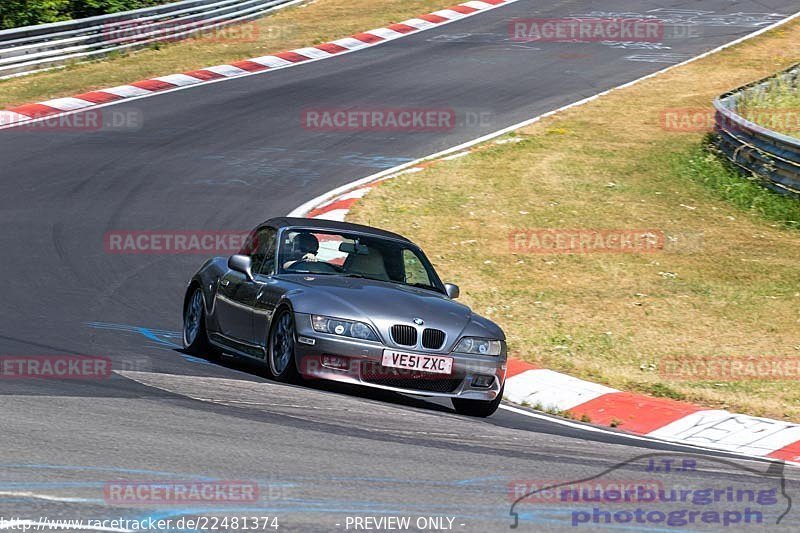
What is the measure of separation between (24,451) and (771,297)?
9.81 m

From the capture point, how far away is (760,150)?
18.9 m

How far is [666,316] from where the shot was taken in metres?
13.4

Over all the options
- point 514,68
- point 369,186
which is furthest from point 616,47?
point 369,186

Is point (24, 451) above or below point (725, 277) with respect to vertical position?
above

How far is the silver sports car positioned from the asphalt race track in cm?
25

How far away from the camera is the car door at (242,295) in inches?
405

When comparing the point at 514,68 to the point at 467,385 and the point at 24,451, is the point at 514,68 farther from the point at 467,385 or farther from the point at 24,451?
the point at 24,451
